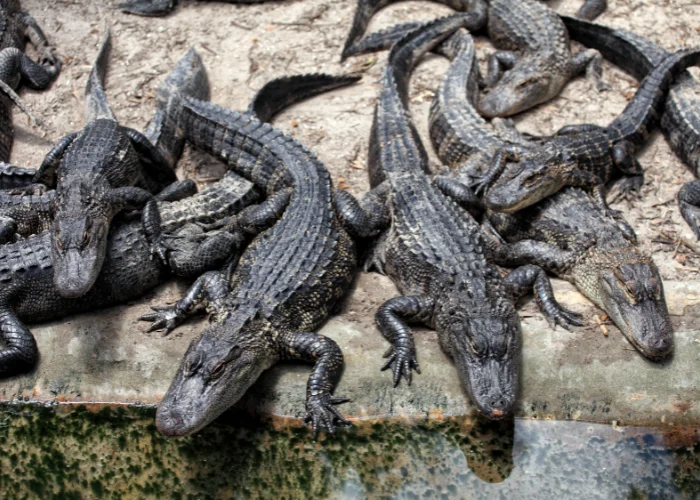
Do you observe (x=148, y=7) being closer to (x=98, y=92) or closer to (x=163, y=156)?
(x=98, y=92)

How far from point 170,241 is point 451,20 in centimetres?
335

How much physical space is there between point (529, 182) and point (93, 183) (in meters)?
2.74

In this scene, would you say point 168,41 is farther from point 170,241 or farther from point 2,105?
point 170,241

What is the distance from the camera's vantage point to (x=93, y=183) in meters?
4.47

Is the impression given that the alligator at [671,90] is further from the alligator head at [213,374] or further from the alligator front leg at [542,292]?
the alligator head at [213,374]

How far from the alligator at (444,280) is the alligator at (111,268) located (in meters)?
0.93

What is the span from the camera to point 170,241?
4391 millimetres

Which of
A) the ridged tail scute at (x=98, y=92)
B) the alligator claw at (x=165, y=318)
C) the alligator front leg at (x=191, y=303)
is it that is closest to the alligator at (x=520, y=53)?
the ridged tail scute at (x=98, y=92)

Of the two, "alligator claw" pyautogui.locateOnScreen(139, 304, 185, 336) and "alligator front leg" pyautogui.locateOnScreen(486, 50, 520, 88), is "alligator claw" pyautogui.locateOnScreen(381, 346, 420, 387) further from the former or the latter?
"alligator front leg" pyautogui.locateOnScreen(486, 50, 520, 88)

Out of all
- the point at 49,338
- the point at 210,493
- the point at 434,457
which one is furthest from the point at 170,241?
the point at 434,457

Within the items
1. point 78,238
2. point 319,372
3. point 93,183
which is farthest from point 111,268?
point 319,372

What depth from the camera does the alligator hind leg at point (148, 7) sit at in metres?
6.61

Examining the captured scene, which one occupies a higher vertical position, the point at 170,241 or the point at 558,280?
the point at 170,241

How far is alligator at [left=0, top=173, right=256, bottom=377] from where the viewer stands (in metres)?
3.92
